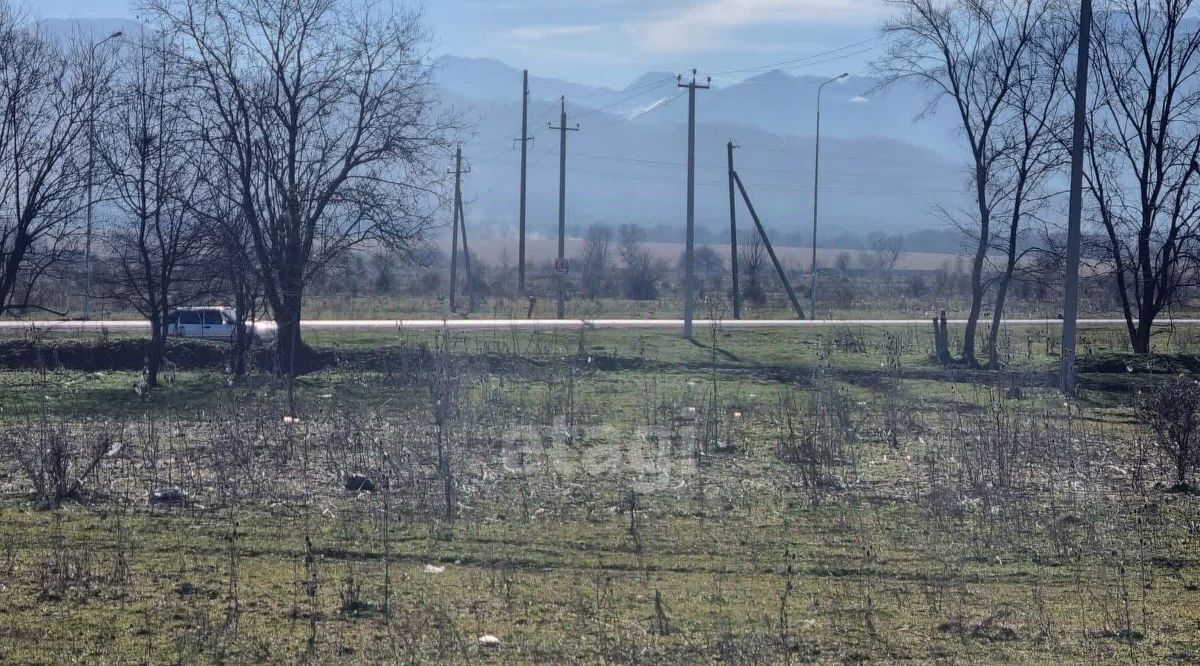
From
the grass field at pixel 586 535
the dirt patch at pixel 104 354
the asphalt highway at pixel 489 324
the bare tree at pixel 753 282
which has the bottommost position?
the grass field at pixel 586 535

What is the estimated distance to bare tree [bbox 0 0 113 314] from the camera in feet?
78.0

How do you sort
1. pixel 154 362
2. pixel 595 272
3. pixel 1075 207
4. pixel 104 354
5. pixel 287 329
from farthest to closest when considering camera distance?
pixel 595 272
pixel 104 354
pixel 287 329
pixel 1075 207
pixel 154 362

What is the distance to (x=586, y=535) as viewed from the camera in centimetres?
968

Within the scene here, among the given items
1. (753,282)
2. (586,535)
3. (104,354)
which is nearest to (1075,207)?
(586,535)

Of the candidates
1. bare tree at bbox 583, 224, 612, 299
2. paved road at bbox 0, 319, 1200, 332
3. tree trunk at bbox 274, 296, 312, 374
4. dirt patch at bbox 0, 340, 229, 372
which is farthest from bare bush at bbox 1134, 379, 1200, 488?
bare tree at bbox 583, 224, 612, 299

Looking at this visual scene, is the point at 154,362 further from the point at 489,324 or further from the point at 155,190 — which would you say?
the point at 489,324

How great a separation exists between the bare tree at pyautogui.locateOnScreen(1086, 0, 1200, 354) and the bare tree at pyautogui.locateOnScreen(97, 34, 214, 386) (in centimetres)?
2100

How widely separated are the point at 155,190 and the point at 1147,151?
23.5m

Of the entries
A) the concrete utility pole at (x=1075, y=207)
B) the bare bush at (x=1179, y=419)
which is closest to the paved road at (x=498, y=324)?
the concrete utility pole at (x=1075, y=207)

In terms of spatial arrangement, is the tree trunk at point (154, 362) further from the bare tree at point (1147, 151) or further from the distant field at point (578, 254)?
the distant field at point (578, 254)

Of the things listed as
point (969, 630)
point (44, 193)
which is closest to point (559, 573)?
point (969, 630)

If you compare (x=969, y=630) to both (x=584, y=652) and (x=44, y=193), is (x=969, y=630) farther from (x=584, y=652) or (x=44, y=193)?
(x=44, y=193)

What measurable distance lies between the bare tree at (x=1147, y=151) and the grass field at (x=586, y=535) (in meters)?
13.2

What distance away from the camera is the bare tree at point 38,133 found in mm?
23781
